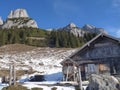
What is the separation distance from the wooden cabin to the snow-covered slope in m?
10.2

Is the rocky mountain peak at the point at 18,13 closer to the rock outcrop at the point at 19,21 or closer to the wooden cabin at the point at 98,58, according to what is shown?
the rock outcrop at the point at 19,21

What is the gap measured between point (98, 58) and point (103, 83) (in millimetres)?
16309

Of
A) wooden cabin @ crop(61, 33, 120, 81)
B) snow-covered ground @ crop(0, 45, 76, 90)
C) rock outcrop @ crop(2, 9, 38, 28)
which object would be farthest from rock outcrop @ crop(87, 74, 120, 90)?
rock outcrop @ crop(2, 9, 38, 28)

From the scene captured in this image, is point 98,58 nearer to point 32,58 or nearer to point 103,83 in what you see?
point 103,83

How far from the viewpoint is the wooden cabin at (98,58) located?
36.5 metres

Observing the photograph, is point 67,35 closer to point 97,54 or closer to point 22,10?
point 97,54

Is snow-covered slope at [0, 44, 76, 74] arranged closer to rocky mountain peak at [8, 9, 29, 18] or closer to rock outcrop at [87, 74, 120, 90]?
rock outcrop at [87, 74, 120, 90]

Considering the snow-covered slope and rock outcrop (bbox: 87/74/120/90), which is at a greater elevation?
the snow-covered slope

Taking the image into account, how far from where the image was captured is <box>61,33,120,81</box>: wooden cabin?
36.5 meters

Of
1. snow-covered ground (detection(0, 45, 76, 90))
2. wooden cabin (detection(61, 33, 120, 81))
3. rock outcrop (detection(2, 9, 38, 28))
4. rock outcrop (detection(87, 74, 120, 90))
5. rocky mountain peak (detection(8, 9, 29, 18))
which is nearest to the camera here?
rock outcrop (detection(87, 74, 120, 90))

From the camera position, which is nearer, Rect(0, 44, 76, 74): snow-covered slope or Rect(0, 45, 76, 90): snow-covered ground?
Rect(0, 45, 76, 90): snow-covered ground

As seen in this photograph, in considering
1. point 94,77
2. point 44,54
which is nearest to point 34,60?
point 44,54

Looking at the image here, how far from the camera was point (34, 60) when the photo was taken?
60.9 metres

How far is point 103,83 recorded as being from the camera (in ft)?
71.0
